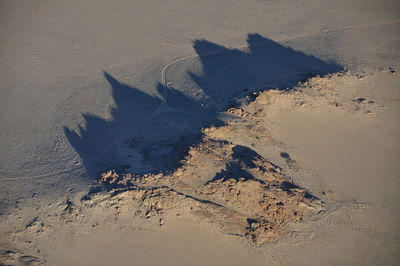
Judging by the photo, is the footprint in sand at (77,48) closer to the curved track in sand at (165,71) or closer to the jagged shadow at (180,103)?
the jagged shadow at (180,103)

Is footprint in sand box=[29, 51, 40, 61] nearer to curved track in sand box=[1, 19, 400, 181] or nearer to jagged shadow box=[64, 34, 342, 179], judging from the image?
jagged shadow box=[64, 34, 342, 179]

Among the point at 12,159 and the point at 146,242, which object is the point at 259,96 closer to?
the point at 146,242

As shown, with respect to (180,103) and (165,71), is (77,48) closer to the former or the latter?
(165,71)

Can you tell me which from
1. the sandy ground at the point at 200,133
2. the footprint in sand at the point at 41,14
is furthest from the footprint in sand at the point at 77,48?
the footprint in sand at the point at 41,14

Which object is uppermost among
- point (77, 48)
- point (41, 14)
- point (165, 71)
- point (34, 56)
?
point (41, 14)

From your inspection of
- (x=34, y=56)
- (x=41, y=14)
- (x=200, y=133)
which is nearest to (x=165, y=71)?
(x=200, y=133)
